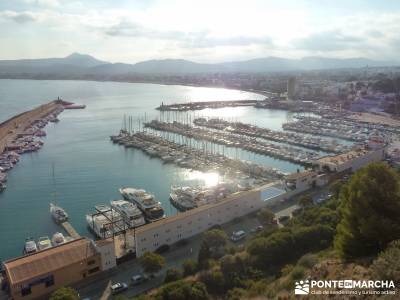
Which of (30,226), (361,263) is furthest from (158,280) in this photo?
(30,226)

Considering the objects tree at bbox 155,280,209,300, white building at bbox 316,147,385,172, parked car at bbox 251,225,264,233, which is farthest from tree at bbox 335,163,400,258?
white building at bbox 316,147,385,172

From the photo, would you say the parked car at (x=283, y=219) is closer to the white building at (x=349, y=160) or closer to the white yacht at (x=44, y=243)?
the white building at (x=349, y=160)

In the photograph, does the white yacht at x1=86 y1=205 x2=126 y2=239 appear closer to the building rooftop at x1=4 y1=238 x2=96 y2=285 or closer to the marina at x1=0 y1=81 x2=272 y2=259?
the marina at x1=0 y1=81 x2=272 y2=259

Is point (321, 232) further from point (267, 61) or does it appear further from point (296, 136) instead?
point (267, 61)

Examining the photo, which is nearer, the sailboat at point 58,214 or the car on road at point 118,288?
the car on road at point 118,288

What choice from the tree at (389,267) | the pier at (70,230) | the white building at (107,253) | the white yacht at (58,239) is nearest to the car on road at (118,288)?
the white building at (107,253)
